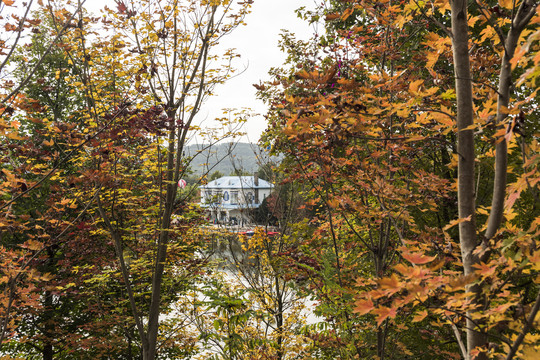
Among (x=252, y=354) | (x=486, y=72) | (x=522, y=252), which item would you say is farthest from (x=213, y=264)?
(x=522, y=252)

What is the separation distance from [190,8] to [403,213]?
11.7 feet

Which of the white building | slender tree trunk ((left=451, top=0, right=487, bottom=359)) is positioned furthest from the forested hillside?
the white building

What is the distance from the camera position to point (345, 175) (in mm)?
3080

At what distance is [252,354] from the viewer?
483 centimetres

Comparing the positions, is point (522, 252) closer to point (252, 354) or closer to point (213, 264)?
point (252, 354)

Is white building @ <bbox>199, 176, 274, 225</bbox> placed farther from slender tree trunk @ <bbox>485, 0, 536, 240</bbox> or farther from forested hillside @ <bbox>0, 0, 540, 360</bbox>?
slender tree trunk @ <bbox>485, 0, 536, 240</bbox>

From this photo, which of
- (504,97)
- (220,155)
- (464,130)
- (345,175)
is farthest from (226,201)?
(504,97)

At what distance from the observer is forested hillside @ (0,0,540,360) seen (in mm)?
1495

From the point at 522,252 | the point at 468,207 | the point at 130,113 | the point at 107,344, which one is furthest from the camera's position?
the point at 107,344

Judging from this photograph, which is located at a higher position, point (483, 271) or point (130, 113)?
point (130, 113)

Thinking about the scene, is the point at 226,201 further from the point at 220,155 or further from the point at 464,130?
the point at 464,130

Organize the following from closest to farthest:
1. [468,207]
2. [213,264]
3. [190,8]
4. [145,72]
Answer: [468,207], [145,72], [190,8], [213,264]

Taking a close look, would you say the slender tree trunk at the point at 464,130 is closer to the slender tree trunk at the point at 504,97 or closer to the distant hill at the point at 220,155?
the slender tree trunk at the point at 504,97

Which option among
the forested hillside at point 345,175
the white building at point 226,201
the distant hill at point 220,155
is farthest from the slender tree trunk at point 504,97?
the white building at point 226,201
